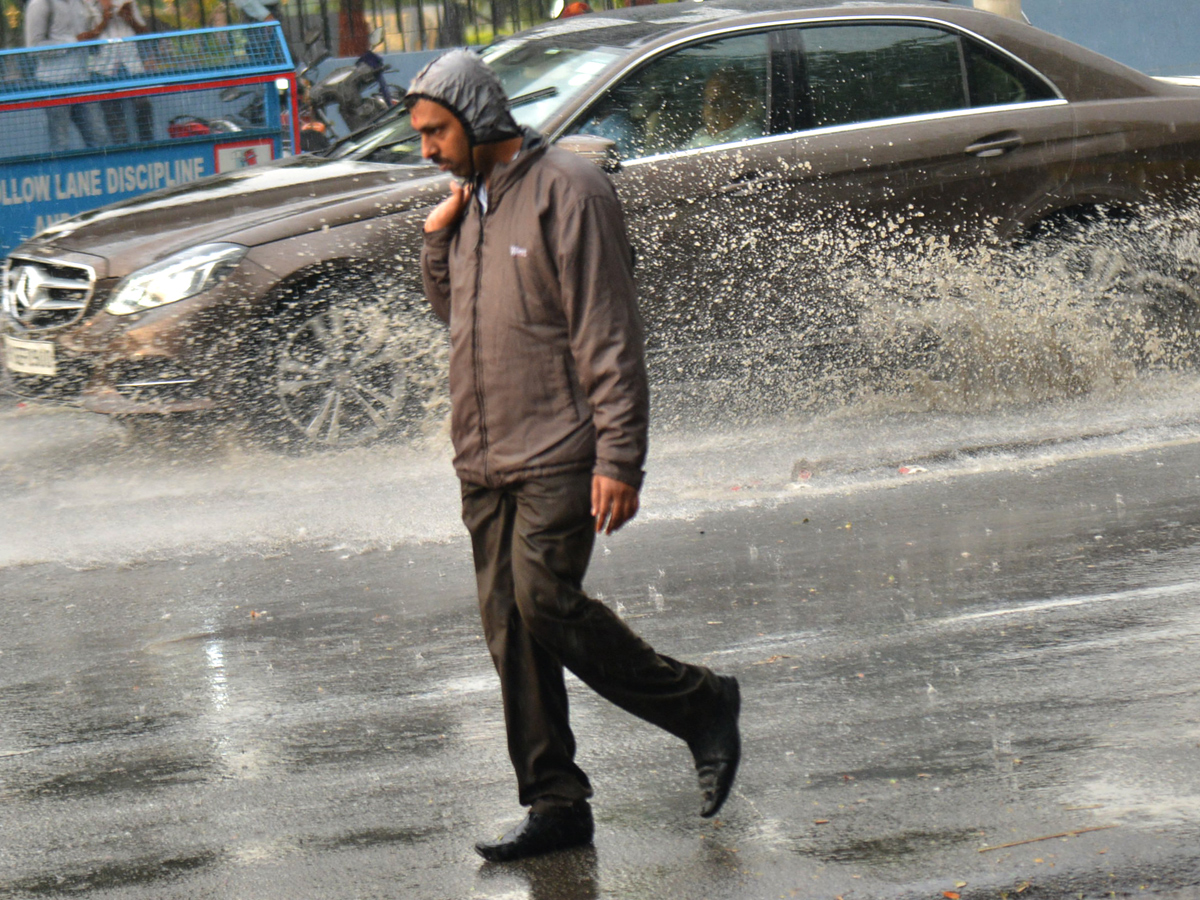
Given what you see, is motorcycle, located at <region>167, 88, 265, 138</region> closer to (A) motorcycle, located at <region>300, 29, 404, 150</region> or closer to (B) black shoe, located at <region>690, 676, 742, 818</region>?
(A) motorcycle, located at <region>300, 29, 404, 150</region>

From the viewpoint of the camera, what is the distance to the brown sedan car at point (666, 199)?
20.8ft

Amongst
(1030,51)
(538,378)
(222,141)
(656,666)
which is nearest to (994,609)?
(656,666)

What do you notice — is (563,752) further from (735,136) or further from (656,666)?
(735,136)

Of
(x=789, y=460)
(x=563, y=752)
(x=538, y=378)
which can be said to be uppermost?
(x=538, y=378)

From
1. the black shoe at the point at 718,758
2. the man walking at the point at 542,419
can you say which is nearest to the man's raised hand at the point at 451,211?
the man walking at the point at 542,419

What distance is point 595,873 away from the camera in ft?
10.4

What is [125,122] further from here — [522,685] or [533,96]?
[522,685]

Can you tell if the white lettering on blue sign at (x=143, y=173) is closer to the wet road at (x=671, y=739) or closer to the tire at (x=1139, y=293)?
the wet road at (x=671, y=739)

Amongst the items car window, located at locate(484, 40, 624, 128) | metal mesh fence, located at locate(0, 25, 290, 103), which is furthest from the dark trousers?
metal mesh fence, located at locate(0, 25, 290, 103)

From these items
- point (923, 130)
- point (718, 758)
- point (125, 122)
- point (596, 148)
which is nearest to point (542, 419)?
point (718, 758)

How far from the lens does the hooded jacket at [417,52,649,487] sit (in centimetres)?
300

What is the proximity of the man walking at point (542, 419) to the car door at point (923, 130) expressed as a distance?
414 centimetres

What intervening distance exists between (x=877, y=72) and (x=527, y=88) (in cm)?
170

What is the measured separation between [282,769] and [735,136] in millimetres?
4192
